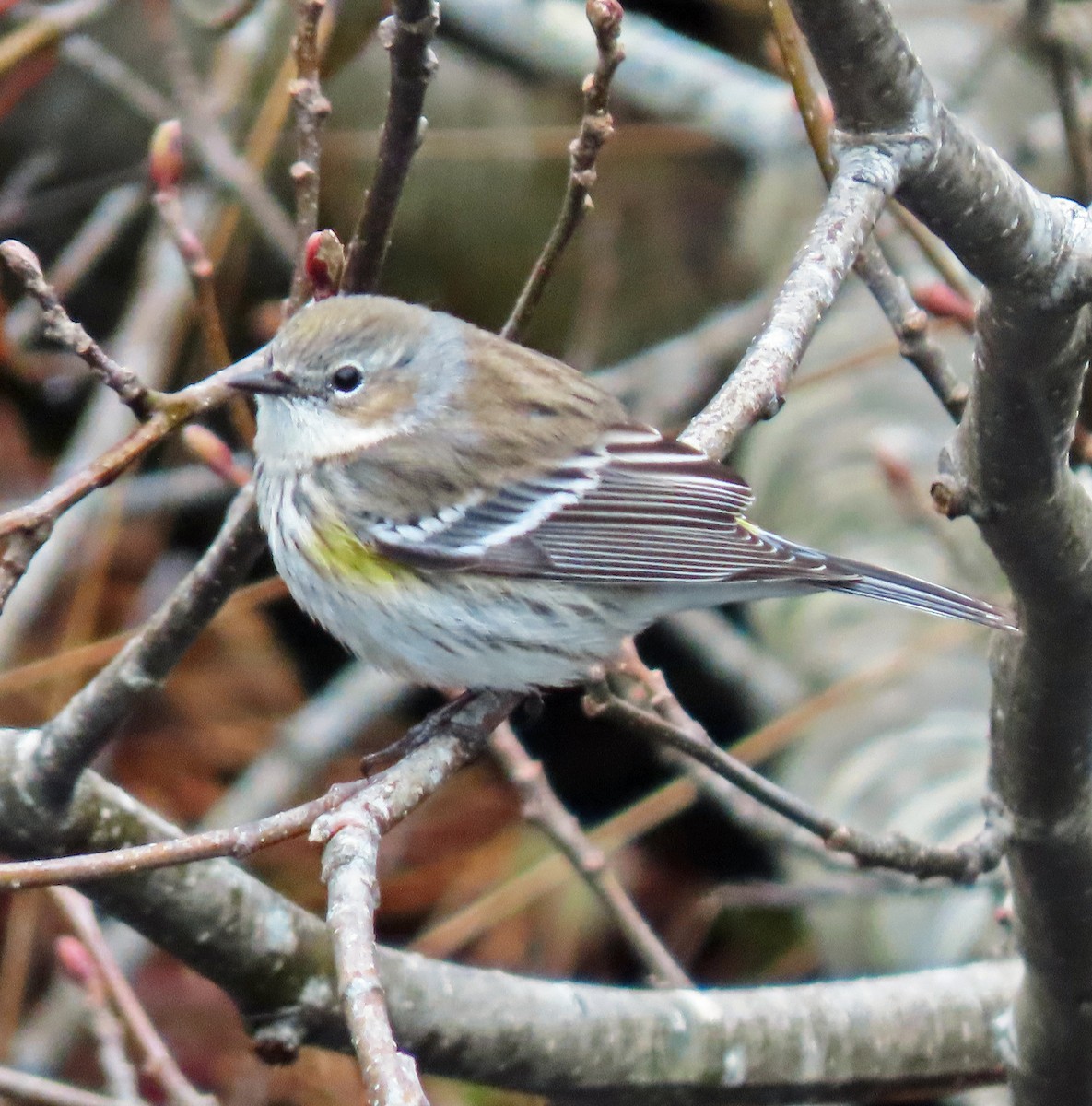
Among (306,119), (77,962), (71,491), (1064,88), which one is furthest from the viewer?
(1064,88)

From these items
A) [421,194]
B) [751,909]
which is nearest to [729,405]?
[751,909]

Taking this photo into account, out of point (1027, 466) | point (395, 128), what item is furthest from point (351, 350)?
point (1027, 466)

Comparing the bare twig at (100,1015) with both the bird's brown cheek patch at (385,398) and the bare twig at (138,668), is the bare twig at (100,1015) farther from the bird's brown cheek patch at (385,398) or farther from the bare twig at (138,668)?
the bird's brown cheek patch at (385,398)

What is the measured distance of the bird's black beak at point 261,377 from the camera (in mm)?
2668

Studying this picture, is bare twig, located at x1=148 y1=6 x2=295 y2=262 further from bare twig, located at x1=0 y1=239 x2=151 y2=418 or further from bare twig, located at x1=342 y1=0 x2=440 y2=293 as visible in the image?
bare twig, located at x1=0 y1=239 x2=151 y2=418

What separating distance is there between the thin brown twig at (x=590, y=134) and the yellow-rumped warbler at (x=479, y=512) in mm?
462

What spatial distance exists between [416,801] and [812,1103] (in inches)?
49.6

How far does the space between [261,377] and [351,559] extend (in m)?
0.41

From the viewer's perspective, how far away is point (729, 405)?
2.17 metres

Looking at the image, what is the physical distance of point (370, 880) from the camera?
168 centimetres

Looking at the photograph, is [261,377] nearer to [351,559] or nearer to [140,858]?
[351,559]

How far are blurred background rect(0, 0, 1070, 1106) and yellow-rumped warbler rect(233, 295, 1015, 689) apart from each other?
97cm

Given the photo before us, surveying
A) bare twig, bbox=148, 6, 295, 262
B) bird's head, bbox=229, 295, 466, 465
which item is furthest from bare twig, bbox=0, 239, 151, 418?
bare twig, bbox=148, 6, 295, 262

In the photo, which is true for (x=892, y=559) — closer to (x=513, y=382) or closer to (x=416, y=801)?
(x=513, y=382)
